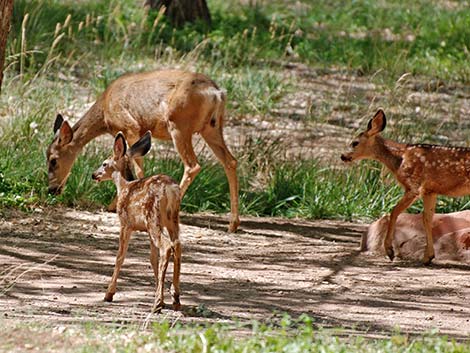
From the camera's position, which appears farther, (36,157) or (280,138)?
(280,138)

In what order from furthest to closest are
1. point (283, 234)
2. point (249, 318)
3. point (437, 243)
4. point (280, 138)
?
point (280, 138)
point (283, 234)
point (437, 243)
point (249, 318)

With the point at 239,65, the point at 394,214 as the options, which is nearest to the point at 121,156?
the point at 394,214

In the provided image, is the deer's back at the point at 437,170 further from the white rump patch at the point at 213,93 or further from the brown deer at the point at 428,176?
the white rump patch at the point at 213,93

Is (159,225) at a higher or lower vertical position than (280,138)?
higher

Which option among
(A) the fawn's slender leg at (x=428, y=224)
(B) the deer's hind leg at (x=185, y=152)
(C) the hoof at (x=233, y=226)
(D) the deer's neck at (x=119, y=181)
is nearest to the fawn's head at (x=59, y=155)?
(B) the deer's hind leg at (x=185, y=152)

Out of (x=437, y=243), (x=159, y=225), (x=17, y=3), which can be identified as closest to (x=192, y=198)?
(x=437, y=243)

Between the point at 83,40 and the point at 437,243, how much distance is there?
9223 millimetres

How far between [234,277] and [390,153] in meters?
2.31

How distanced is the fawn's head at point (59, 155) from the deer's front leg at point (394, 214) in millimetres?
3833

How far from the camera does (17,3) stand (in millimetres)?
19672

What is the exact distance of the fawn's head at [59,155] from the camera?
13.2m

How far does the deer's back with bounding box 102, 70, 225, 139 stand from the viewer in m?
12.9

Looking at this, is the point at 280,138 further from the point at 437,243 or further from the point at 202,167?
the point at 437,243

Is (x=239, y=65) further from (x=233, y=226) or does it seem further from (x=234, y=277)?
(x=234, y=277)
